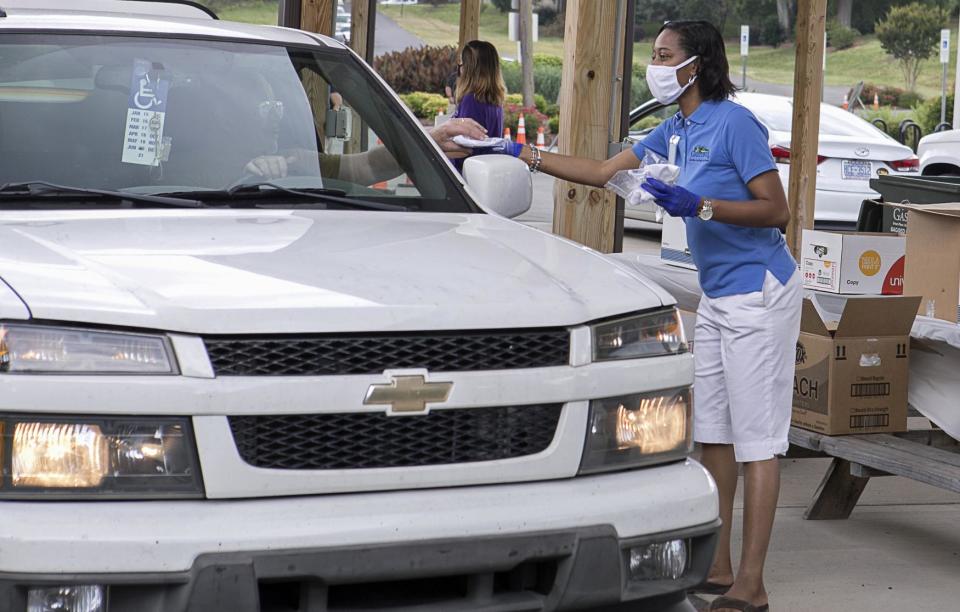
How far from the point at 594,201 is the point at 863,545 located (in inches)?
94.9

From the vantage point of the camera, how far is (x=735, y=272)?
420 cm

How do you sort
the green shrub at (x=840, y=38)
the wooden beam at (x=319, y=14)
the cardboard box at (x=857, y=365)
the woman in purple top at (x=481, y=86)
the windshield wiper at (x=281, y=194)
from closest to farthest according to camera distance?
the windshield wiper at (x=281, y=194), the cardboard box at (x=857, y=365), the wooden beam at (x=319, y=14), the woman in purple top at (x=481, y=86), the green shrub at (x=840, y=38)

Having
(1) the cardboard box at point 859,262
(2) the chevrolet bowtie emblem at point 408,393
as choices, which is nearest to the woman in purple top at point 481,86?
(1) the cardboard box at point 859,262

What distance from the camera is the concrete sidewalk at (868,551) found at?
4.63 metres

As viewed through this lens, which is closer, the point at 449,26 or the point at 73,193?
the point at 73,193

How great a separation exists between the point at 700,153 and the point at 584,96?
2.50 m

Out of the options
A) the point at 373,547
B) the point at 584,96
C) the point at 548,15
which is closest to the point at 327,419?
the point at 373,547

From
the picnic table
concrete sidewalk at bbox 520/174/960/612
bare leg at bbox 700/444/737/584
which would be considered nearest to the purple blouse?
concrete sidewalk at bbox 520/174/960/612

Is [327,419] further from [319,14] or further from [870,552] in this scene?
[319,14]

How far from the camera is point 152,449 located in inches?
104

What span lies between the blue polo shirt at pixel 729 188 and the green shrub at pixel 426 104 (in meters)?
26.7

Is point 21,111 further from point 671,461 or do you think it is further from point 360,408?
point 671,461

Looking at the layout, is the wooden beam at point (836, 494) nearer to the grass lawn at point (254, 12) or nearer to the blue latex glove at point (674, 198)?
the blue latex glove at point (674, 198)

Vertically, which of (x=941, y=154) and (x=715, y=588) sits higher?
(x=941, y=154)
